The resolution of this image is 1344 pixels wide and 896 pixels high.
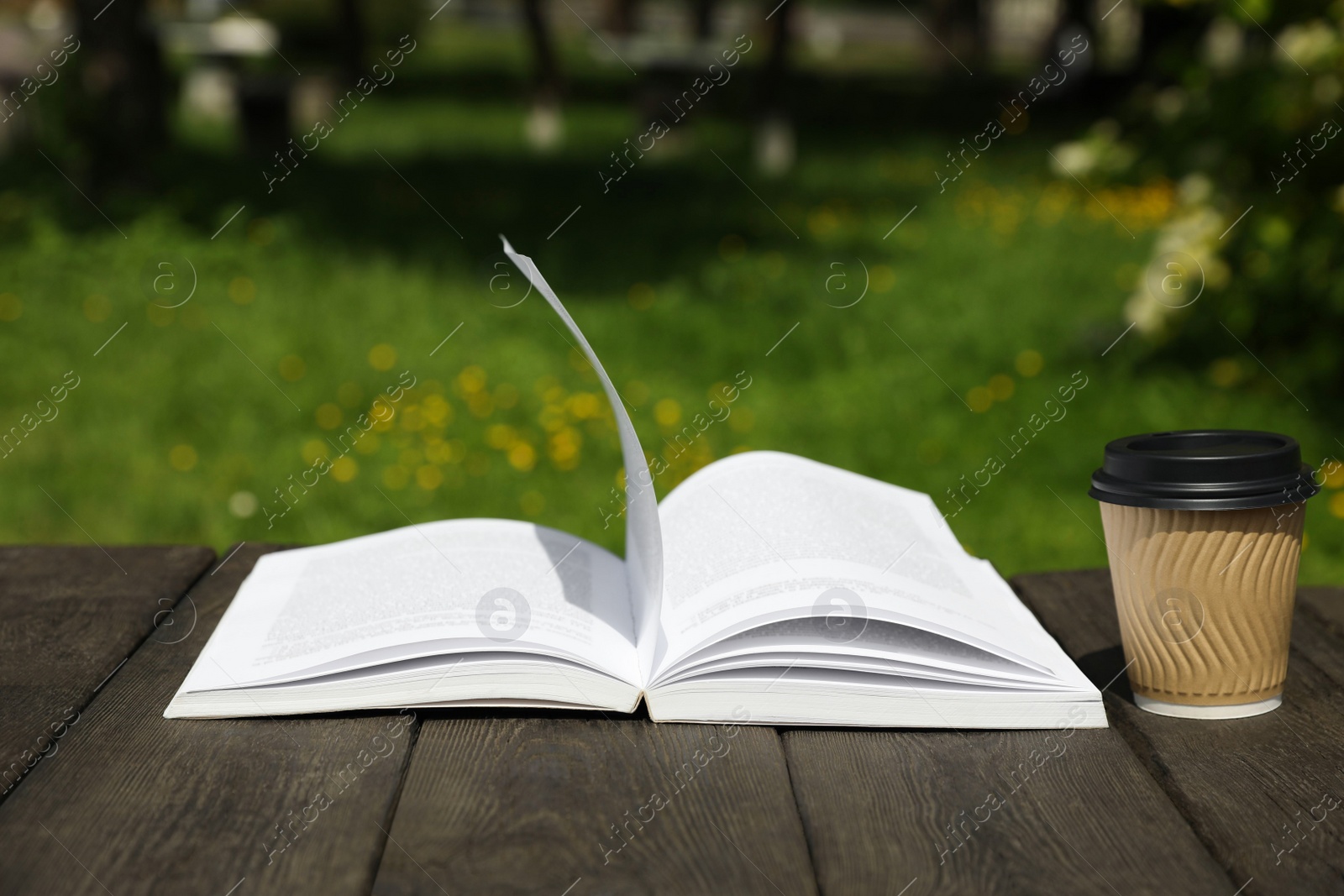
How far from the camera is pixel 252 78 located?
9570 mm

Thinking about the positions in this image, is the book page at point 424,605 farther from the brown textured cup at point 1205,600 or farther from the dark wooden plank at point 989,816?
the brown textured cup at point 1205,600

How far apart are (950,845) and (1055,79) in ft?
48.5

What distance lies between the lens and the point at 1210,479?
112 centimetres

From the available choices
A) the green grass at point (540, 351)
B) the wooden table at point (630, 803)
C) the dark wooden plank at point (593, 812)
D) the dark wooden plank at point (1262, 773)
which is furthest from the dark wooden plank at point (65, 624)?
the green grass at point (540, 351)

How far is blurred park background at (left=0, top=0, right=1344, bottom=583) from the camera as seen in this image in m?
3.62

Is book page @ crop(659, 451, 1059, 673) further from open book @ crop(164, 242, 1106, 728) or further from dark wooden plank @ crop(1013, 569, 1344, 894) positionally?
dark wooden plank @ crop(1013, 569, 1344, 894)

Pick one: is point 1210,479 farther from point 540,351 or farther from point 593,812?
point 540,351

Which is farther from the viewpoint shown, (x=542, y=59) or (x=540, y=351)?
(x=542, y=59)

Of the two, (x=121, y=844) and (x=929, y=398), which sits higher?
(x=929, y=398)

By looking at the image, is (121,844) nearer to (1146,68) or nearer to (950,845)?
(950,845)

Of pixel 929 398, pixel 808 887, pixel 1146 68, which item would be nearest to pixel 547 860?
pixel 808 887

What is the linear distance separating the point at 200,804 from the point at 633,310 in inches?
170

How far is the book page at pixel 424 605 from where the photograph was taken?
3.97ft

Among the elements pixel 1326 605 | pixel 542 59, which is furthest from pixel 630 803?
pixel 542 59
